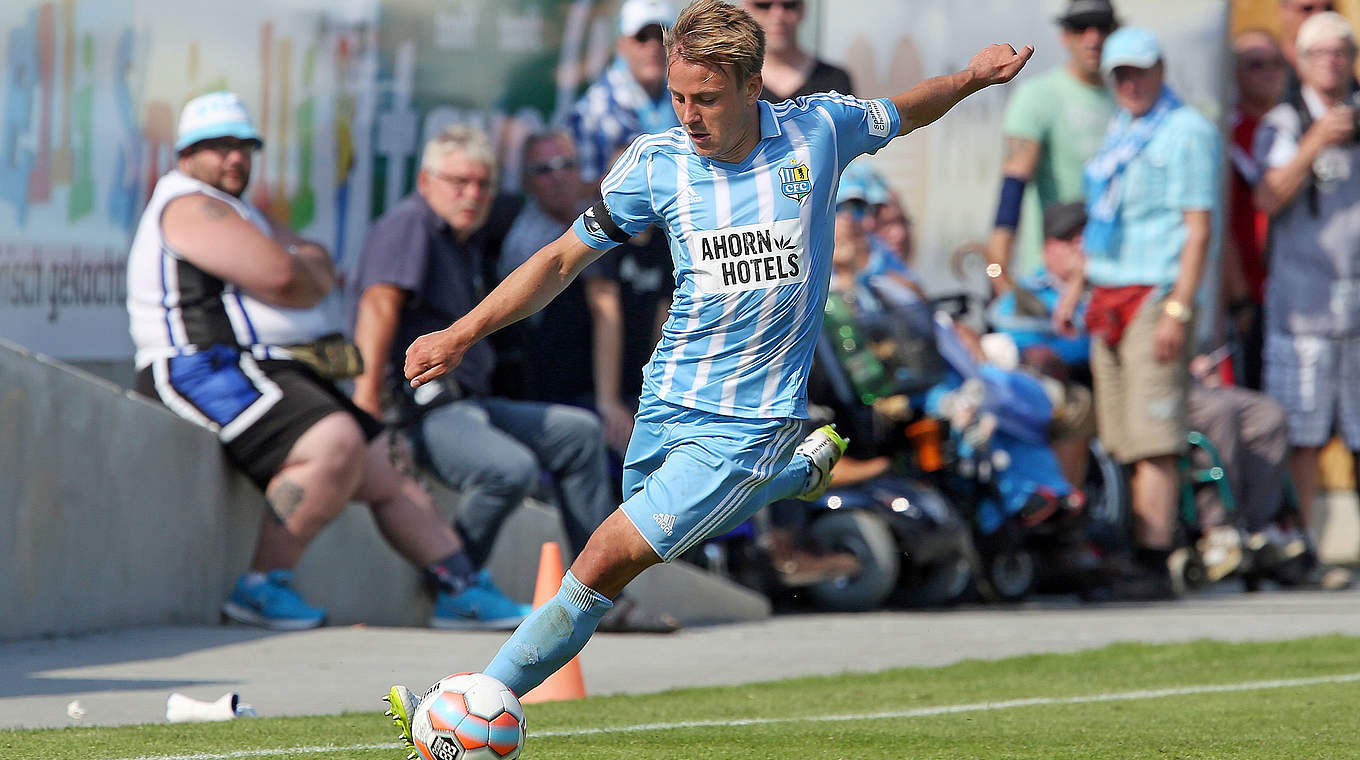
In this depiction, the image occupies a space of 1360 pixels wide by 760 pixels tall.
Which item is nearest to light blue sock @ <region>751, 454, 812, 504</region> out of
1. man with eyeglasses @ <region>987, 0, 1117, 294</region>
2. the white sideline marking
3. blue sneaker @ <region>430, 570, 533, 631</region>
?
the white sideline marking

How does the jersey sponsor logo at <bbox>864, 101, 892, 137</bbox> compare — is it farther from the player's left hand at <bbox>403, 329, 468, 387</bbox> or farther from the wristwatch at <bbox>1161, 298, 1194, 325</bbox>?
the wristwatch at <bbox>1161, 298, 1194, 325</bbox>

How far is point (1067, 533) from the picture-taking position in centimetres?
1188

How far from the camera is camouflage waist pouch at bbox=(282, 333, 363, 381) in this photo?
919 centimetres

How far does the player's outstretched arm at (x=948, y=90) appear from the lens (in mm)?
6215

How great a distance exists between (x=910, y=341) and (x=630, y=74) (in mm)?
2084

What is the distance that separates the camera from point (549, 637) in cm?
549

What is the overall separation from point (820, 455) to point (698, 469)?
2.22 ft

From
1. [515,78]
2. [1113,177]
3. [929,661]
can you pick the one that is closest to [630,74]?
[515,78]

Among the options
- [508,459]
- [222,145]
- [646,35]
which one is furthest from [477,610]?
[646,35]

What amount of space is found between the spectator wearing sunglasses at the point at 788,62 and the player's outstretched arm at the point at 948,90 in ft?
16.5

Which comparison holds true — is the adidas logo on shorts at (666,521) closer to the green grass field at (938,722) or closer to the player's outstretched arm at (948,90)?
the green grass field at (938,722)

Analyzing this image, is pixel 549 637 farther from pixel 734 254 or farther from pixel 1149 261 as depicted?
pixel 1149 261

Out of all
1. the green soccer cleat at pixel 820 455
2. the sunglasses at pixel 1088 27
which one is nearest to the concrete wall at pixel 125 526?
the green soccer cleat at pixel 820 455

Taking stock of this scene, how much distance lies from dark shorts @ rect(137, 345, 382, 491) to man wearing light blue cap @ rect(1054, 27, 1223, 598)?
16.3 feet
